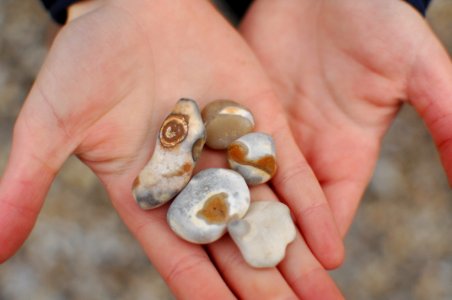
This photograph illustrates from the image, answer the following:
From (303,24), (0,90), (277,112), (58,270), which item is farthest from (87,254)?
(303,24)

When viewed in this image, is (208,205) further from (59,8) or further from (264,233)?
(59,8)

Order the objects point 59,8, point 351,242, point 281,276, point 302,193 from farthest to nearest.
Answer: point 351,242
point 59,8
point 302,193
point 281,276

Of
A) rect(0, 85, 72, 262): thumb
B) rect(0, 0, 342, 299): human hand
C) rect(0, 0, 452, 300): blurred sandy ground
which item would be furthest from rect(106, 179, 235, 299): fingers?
rect(0, 0, 452, 300): blurred sandy ground

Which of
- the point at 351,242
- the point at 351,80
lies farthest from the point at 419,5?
the point at 351,242

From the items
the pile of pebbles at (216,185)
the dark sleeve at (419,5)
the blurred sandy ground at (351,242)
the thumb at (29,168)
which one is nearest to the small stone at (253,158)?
the pile of pebbles at (216,185)

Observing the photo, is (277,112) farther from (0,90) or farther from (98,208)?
(0,90)

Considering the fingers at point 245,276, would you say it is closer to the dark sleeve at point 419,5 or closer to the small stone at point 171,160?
the small stone at point 171,160
